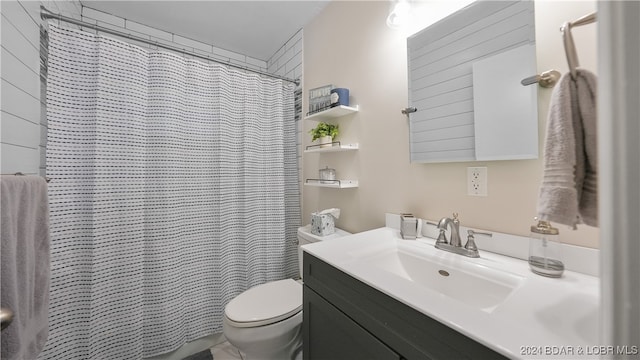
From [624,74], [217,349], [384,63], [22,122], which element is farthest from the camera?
[217,349]

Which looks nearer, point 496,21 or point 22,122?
point 496,21

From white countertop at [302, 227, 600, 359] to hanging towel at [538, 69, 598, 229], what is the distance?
25 cm

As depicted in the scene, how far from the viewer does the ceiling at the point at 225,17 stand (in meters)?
1.63

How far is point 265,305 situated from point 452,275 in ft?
2.97

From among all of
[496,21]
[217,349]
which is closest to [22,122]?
[217,349]

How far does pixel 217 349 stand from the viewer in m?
1.53

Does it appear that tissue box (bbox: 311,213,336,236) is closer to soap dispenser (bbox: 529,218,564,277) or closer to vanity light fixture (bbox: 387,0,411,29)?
soap dispenser (bbox: 529,218,564,277)

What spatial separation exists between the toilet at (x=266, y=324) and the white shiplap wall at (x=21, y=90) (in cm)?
108

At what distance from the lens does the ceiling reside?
1.63 metres

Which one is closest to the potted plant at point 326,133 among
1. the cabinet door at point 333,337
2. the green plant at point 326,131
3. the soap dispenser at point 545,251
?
the green plant at point 326,131

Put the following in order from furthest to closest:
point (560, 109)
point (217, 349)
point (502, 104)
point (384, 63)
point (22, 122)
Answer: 1. point (217, 349)
2. point (384, 63)
3. point (22, 122)
4. point (502, 104)
5. point (560, 109)

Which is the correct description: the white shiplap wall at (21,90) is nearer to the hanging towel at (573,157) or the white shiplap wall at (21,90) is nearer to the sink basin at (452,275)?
the sink basin at (452,275)

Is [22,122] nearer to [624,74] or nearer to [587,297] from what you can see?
[624,74]

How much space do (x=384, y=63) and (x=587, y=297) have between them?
1.18 m
